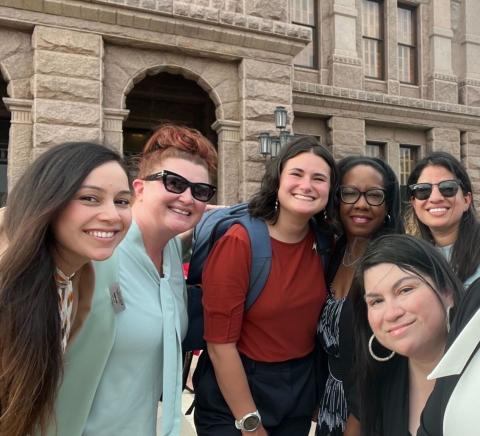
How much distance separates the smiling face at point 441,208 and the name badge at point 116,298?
1.70 metres

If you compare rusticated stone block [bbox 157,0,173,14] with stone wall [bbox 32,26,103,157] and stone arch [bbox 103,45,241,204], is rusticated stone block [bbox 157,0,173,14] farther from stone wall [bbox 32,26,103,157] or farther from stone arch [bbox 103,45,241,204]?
stone wall [bbox 32,26,103,157]

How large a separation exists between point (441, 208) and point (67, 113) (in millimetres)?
6068

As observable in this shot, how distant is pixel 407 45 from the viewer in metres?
12.6

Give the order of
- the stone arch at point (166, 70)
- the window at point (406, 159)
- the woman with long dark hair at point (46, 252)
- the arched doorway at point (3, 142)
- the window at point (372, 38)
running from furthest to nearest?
1. the window at point (406, 159)
2. the window at point (372, 38)
3. the arched doorway at point (3, 142)
4. the stone arch at point (166, 70)
5. the woman with long dark hair at point (46, 252)

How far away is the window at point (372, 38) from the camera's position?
12000mm

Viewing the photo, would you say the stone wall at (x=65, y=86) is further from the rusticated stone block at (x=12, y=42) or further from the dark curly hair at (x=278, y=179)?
the dark curly hair at (x=278, y=179)

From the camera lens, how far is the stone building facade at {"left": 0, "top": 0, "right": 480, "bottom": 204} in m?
6.92

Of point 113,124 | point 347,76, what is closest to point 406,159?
point 347,76

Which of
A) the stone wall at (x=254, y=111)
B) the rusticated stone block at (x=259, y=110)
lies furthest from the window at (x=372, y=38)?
the rusticated stone block at (x=259, y=110)

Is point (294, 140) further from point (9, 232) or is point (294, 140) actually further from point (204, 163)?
point (9, 232)

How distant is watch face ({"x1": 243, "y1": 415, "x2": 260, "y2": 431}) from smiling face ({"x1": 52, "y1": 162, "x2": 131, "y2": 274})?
107 cm

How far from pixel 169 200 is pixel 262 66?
6.81m

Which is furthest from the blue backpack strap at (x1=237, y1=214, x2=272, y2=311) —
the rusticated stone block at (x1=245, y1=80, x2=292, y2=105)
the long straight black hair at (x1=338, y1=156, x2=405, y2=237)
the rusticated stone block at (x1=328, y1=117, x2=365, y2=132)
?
the rusticated stone block at (x1=328, y1=117, x2=365, y2=132)

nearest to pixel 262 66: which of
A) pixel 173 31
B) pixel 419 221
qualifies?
pixel 173 31
